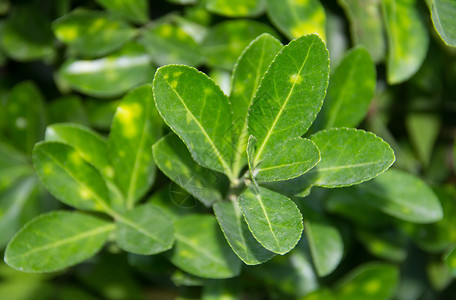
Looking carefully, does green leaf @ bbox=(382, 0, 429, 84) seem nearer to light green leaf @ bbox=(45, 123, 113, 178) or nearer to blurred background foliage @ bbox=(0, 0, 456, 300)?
blurred background foliage @ bbox=(0, 0, 456, 300)

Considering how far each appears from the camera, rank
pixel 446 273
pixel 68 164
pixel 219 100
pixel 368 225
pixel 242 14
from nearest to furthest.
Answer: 1. pixel 219 100
2. pixel 68 164
3. pixel 242 14
4. pixel 368 225
5. pixel 446 273

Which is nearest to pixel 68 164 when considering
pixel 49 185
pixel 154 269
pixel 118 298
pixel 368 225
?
pixel 49 185

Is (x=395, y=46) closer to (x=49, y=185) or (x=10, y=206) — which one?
(x=49, y=185)

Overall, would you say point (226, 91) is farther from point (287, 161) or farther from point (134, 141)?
point (287, 161)

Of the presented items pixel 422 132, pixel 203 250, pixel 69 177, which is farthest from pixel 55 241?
pixel 422 132

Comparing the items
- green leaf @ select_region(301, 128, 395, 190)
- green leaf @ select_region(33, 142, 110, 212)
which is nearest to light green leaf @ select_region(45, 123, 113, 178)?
green leaf @ select_region(33, 142, 110, 212)

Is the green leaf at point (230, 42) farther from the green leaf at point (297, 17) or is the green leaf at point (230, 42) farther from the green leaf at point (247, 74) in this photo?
the green leaf at point (247, 74)

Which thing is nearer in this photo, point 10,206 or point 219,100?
point 219,100
